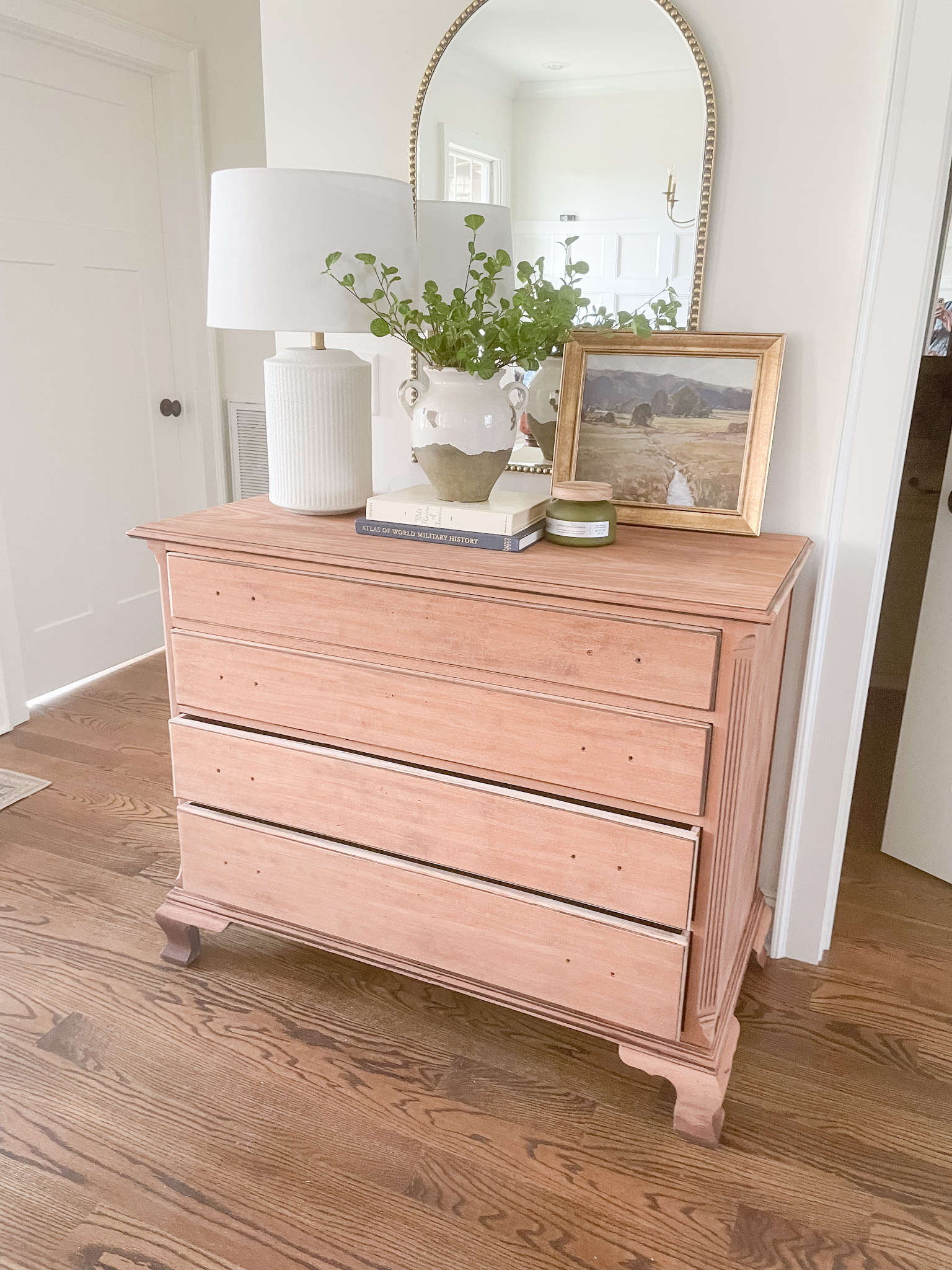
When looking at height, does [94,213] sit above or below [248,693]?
above

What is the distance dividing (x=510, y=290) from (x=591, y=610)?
78cm

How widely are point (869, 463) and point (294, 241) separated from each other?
1039 mm

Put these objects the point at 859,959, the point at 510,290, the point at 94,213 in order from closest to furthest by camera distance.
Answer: the point at 510,290 → the point at 859,959 → the point at 94,213

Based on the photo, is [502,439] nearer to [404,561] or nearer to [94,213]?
[404,561]

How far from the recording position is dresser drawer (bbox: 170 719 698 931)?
1.42 m

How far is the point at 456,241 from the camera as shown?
1779 mm

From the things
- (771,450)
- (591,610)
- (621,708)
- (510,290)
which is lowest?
(621,708)

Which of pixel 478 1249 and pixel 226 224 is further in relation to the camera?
pixel 226 224

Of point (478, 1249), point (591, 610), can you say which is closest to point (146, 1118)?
point (478, 1249)

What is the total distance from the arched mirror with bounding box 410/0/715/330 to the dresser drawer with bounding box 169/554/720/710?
698mm

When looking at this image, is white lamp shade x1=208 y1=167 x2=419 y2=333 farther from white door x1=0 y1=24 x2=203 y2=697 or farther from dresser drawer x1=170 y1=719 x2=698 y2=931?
white door x1=0 y1=24 x2=203 y2=697

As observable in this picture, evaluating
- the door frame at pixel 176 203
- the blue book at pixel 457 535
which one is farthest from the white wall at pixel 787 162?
the door frame at pixel 176 203

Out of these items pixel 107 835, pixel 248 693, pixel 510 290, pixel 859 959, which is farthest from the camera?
pixel 107 835

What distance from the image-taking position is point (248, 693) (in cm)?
167
